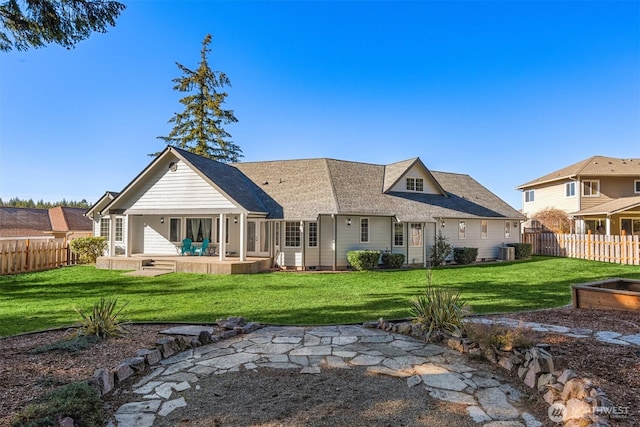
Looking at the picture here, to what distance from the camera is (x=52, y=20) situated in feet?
17.6

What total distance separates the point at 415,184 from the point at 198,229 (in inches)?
534

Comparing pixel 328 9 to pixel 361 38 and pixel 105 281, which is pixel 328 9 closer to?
pixel 361 38

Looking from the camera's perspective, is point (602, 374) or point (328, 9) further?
point (328, 9)

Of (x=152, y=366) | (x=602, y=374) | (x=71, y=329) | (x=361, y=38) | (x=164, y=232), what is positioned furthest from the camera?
(x=164, y=232)

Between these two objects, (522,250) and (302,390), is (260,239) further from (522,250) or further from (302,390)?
(522,250)

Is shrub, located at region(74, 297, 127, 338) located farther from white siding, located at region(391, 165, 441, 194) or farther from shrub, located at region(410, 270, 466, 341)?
white siding, located at region(391, 165, 441, 194)

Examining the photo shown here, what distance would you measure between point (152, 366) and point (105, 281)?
10928 mm

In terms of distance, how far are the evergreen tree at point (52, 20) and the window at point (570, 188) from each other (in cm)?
3147

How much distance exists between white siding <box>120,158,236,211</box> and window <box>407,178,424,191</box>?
11.2m

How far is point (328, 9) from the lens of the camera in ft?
45.4

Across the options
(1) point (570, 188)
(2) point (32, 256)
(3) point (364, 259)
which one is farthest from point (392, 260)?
(1) point (570, 188)

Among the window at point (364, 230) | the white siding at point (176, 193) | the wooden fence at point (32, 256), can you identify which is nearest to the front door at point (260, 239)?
the white siding at point (176, 193)

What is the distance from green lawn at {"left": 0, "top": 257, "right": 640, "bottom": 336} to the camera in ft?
25.5

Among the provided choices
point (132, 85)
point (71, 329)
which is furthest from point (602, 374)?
point (132, 85)
